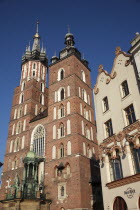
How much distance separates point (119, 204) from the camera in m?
14.7

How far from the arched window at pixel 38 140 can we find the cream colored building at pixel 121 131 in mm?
15281

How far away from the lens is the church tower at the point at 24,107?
33.7 meters

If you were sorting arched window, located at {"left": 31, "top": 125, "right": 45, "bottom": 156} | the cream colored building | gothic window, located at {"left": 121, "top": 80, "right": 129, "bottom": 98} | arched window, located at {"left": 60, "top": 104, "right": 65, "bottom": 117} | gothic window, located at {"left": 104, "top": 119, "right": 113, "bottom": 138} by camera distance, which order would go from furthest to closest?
arched window, located at {"left": 60, "top": 104, "right": 65, "bottom": 117}, arched window, located at {"left": 31, "top": 125, "right": 45, "bottom": 156}, gothic window, located at {"left": 104, "top": 119, "right": 113, "bottom": 138}, gothic window, located at {"left": 121, "top": 80, "right": 129, "bottom": 98}, the cream colored building

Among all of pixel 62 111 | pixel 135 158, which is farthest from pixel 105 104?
pixel 62 111

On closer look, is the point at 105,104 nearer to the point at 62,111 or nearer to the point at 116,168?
the point at 116,168

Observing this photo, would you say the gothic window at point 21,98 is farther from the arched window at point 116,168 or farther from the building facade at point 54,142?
the arched window at point 116,168

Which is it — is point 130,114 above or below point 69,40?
below

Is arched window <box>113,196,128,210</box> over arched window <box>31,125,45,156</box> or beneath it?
beneath

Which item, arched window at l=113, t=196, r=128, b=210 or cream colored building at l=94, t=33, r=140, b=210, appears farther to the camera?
arched window at l=113, t=196, r=128, b=210

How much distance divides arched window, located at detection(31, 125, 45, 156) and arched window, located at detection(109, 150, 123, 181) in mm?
17084

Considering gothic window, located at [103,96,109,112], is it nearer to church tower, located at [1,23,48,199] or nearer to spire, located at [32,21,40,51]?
church tower, located at [1,23,48,199]

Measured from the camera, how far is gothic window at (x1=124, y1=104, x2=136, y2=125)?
15.5 metres

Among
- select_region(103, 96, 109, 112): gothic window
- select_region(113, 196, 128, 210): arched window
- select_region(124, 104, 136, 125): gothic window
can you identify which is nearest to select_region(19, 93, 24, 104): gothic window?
select_region(103, 96, 109, 112): gothic window

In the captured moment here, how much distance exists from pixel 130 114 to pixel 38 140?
67.2 feet
